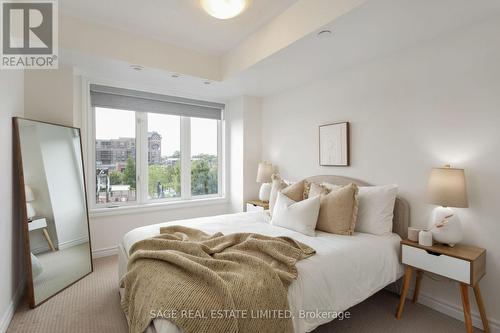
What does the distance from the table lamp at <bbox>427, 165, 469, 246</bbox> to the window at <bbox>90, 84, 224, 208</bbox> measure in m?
3.17

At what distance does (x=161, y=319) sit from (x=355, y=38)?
2491 millimetres

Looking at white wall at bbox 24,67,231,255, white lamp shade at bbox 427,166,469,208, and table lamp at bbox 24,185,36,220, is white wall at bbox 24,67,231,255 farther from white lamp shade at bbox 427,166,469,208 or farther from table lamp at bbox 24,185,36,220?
white lamp shade at bbox 427,166,469,208

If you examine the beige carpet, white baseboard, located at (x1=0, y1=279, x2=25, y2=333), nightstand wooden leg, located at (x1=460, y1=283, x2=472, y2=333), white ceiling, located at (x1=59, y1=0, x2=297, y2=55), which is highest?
white ceiling, located at (x1=59, y1=0, x2=297, y2=55)

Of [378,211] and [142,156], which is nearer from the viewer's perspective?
[378,211]

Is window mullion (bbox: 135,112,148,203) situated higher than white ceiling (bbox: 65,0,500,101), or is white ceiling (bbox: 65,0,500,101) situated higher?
white ceiling (bbox: 65,0,500,101)

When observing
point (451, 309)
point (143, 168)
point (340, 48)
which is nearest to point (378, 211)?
point (451, 309)

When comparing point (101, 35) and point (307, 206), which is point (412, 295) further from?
point (101, 35)

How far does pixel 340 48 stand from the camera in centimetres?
239

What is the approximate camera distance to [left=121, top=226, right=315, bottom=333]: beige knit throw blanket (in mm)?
1167

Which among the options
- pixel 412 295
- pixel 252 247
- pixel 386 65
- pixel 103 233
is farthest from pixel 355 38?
pixel 103 233

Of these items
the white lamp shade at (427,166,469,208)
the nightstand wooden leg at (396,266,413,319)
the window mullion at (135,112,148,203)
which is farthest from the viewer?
the window mullion at (135,112,148,203)

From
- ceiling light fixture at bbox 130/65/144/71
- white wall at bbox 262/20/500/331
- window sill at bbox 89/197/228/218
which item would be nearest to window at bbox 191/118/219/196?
window sill at bbox 89/197/228/218

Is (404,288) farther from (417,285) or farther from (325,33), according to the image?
(325,33)

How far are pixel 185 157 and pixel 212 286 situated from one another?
3.02m
